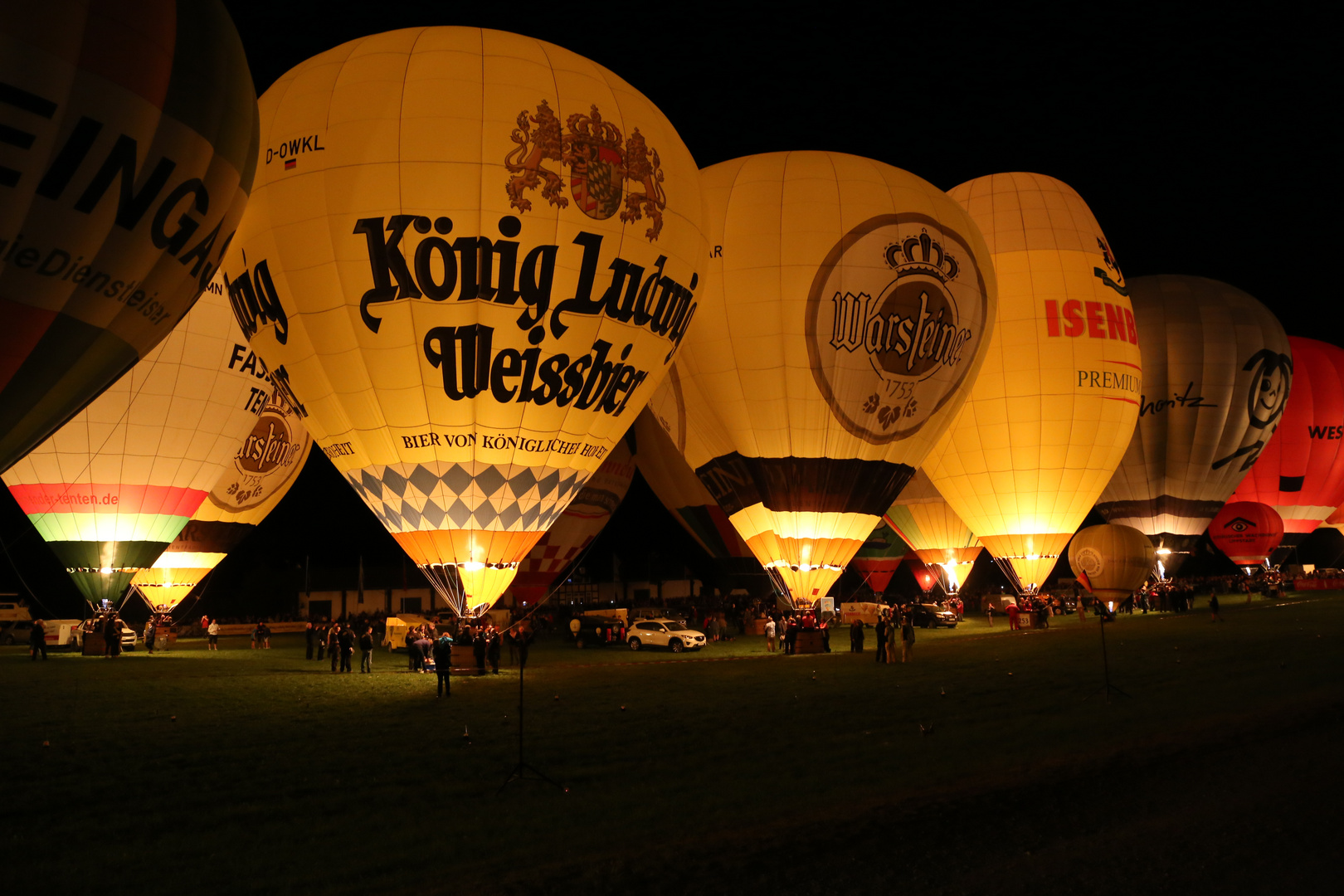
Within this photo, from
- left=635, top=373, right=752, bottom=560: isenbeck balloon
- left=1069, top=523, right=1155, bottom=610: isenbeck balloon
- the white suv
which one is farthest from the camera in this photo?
left=635, top=373, right=752, bottom=560: isenbeck balloon

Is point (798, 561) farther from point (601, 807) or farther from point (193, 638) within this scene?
point (193, 638)

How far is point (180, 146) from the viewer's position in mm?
8828

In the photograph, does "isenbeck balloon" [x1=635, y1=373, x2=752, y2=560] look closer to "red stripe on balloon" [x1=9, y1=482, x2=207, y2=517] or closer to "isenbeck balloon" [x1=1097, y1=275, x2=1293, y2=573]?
"isenbeck balloon" [x1=1097, y1=275, x2=1293, y2=573]

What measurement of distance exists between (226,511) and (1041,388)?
21986 mm

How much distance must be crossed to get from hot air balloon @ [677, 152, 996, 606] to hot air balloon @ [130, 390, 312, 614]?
43.9 ft

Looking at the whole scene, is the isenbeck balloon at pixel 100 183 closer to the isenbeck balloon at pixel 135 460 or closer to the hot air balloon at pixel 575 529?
the isenbeck balloon at pixel 135 460

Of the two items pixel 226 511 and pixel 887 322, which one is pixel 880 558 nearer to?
pixel 887 322

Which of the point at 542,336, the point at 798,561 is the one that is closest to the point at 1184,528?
the point at 798,561

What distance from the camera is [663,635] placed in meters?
24.2

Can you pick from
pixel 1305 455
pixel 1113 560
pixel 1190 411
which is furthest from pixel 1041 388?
pixel 1305 455

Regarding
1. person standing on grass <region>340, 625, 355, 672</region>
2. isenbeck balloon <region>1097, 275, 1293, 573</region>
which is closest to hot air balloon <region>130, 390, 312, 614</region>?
person standing on grass <region>340, 625, 355, 672</region>

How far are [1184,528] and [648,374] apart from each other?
22.4 m

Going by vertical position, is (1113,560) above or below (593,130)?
below

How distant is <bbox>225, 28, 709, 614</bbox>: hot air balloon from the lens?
600 inches
